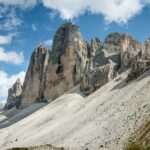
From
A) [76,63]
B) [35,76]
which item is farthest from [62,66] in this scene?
[35,76]

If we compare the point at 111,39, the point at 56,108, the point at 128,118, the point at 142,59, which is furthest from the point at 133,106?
the point at 111,39

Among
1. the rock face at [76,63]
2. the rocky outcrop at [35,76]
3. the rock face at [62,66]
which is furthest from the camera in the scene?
the rocky outcrop at [35,76]

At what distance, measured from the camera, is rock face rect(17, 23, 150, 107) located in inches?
3817

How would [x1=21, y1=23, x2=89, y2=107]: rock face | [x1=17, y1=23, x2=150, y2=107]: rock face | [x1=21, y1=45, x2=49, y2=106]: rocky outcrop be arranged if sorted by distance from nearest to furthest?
[x1=17, y1=23, x2=150, y2=107]: rock face
[x1=21, y1=23, x2=89, y2=107]: rock face
[x1=21, y1=45, x2=49, y2=106]: rocky outcrop

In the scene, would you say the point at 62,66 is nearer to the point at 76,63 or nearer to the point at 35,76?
the point at 76,63

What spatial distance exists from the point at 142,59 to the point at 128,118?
1314 inches

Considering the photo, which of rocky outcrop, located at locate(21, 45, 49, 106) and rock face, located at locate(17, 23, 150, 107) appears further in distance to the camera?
rocky outcrop, located at locate(21, 45, 49, 106)

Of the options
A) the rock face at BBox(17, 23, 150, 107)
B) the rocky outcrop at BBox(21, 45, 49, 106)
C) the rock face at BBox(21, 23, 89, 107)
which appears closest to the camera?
the rock face at BBox(17, 23, 150, 107)

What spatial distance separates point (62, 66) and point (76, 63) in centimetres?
576

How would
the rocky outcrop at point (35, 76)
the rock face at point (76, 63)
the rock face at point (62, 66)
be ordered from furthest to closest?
the rocky outcrop at point (35, 76), the rock face at point (62, 66), the rock face at point (76, 63)

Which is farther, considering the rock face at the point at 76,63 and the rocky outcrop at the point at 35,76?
the rocky outcrop at the point at 35,76

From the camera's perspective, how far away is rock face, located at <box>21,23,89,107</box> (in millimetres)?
124562

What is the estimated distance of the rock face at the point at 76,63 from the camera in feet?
318

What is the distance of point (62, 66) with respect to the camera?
128 meters
